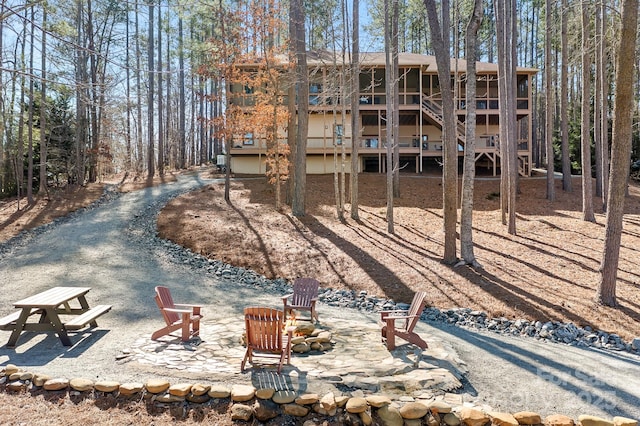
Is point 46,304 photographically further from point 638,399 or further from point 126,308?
point 638,399

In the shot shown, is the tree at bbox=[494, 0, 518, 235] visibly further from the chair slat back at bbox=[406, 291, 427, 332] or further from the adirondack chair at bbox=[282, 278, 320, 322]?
the adirondack chair at bbox=[282, 278, 320, 322]

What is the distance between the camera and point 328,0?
18094mm

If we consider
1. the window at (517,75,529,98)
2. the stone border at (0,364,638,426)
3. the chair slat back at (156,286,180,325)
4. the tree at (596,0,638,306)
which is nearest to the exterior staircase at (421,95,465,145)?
the window at (517,75,529,98)

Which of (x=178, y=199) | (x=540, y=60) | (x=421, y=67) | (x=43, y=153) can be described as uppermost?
(x=540, y=60)

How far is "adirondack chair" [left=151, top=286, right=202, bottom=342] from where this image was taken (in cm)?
666

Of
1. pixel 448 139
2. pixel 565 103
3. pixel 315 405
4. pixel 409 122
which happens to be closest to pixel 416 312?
pixel 315 405

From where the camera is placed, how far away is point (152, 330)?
7.37m

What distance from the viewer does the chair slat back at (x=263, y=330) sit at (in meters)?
5.62

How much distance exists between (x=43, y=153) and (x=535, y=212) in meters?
22.9

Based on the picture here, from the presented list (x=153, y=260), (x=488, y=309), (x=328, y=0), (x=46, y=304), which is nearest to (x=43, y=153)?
(x=153, y=260)

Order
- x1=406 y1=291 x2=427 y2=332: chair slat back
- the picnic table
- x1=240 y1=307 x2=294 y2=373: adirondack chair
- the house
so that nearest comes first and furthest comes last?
1. x1=240 y1=307 x2=294 y2=373: adirondack chair
2. the picnic table
3. x1=406 y1=291 x2=427 y2=332: chair slat back
4. the house

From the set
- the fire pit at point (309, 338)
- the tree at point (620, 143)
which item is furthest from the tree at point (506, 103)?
the fire pit at point (309, 338)

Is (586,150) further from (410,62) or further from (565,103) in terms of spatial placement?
(410,62)

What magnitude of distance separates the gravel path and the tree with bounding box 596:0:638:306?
2.38 meters
